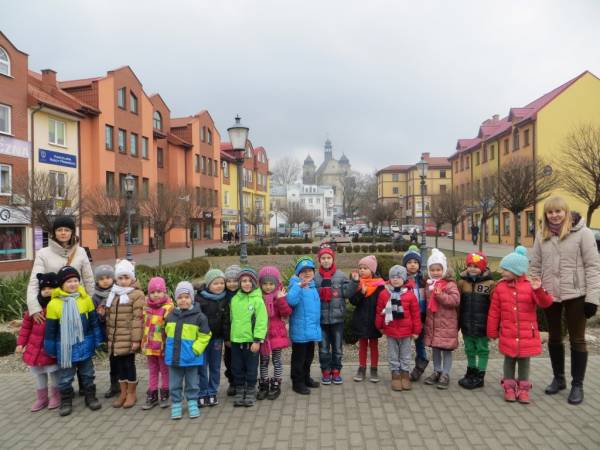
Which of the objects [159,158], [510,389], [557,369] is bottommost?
[510,389]

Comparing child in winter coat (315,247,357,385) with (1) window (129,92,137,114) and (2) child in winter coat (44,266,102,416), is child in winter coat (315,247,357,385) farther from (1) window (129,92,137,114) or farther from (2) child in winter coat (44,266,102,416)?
(1) window (129,92,137,114)

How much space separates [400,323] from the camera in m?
4.87

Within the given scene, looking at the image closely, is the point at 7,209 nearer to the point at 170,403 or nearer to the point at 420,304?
the point at 170,403

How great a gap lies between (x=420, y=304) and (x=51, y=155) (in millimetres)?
23165

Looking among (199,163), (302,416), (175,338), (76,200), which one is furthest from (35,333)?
(199,163)

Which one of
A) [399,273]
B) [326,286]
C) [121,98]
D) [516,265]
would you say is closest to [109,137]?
[121,98]

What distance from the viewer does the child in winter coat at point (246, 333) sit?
4.53m

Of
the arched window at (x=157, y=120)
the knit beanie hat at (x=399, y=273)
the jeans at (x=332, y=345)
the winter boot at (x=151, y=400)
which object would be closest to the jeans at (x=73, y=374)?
the winter boot at (x=151, y=400)

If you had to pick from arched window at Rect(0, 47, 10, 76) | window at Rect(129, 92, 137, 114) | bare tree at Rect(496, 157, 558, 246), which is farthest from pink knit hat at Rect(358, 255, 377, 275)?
window at Rect(129, 92, 137, 114)

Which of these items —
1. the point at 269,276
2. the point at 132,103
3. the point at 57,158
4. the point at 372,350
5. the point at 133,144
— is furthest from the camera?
the point at 133,144

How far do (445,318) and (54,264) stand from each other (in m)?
4.12

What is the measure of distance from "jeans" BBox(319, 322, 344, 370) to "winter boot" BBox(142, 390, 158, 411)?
5.89ft

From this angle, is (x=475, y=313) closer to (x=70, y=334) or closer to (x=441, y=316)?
(x=441, y=316)

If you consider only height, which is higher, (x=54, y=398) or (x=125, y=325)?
(x=125, y=325)
